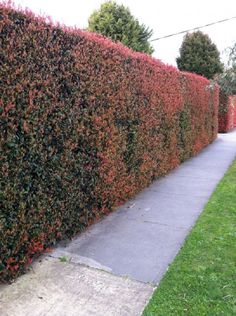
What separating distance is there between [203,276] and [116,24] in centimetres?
1396

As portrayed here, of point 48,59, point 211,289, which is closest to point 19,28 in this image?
point 48,59

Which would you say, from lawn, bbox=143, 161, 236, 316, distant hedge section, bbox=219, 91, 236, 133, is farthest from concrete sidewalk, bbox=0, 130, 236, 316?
distant hedge section, bbox=219, 91, 236, 133

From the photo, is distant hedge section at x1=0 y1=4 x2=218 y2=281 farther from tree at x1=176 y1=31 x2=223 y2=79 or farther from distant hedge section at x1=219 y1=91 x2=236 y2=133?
tree at x1=176 y1=31 x2=223 y2=79

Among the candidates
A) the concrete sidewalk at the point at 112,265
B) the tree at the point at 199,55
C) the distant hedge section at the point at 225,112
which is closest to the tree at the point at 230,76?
the concrete sidewalk at the point at 112,265

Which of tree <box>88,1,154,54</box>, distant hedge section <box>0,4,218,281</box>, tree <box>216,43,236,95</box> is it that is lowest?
distant hedge section <box>0,4,218,281</box>

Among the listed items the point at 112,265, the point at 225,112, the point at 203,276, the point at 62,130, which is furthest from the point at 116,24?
the point at 203,276

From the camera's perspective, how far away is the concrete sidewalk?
3094mm

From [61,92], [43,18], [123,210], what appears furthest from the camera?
[123,210]

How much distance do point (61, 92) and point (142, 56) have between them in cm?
327

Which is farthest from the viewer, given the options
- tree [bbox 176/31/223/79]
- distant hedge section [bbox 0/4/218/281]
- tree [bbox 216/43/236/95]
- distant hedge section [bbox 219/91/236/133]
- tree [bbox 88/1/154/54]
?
tree [bbox 176/31/223/79]

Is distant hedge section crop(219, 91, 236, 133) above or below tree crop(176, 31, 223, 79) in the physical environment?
below

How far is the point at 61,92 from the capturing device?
413 centimetres

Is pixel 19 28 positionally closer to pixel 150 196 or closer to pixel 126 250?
pixel 126 250

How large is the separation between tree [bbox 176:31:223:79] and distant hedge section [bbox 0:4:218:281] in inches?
810
